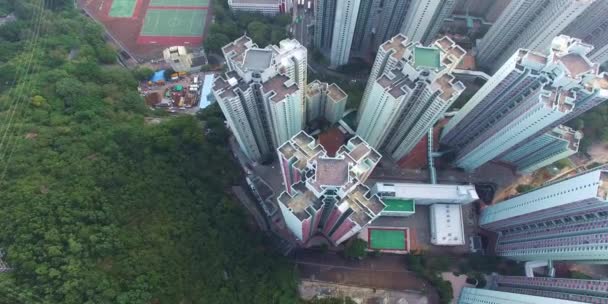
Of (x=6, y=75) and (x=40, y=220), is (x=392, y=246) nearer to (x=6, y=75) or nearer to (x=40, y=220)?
(x=40, y=220)

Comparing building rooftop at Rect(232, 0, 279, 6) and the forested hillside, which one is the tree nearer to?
the forested hillside

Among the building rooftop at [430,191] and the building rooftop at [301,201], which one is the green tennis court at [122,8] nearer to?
the building rooftop at [301,201]

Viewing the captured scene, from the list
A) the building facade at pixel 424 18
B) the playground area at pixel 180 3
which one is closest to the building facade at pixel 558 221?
the building facade at pixel 424 18

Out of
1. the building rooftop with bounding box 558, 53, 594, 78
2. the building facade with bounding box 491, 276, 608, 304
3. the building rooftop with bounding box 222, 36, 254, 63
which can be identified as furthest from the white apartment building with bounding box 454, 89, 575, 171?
the building rooftop with bounding box 222, 36, 254, 63

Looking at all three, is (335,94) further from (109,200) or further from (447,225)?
(109,200)

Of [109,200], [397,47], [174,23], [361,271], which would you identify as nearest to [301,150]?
[397,47]
